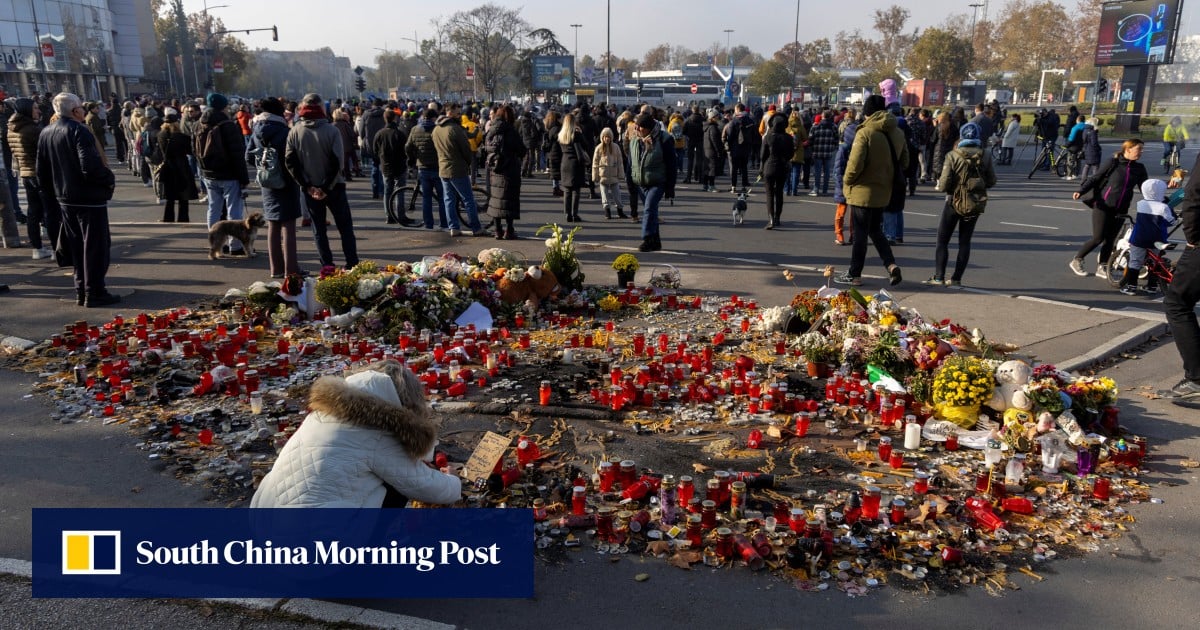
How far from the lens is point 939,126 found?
1930 cm

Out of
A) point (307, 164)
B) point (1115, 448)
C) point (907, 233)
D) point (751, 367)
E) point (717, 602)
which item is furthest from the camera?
point (907, 233)

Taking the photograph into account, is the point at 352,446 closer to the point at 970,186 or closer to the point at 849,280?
the point at 849,280

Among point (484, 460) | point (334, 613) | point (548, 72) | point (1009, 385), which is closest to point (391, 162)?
point (484, 460)

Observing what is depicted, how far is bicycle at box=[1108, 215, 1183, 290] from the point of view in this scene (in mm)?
9391

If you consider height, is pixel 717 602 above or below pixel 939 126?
below

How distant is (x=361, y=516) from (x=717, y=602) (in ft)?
5.31

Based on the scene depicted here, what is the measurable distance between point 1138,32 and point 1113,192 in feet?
104

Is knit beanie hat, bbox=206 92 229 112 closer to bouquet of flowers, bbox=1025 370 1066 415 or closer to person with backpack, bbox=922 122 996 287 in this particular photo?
person with backpack, bbox=922 122 996 287

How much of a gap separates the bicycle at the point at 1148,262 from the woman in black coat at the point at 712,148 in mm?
9605

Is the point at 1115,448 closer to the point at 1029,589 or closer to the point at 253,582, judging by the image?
the point at 1029,589

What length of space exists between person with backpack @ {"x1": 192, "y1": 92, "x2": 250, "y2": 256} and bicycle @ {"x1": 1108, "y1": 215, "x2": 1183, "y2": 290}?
11.0 m

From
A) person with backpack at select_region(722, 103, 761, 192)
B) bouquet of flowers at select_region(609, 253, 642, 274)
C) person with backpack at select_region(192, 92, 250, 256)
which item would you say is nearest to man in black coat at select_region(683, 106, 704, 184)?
person with backpack at select_region(722, 103, 761, 192)

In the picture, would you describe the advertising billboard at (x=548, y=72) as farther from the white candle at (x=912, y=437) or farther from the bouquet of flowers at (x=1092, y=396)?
the white candle at (x=912, y=437)

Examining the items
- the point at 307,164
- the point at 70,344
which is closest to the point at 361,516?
the point at 70,344
